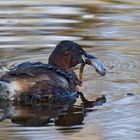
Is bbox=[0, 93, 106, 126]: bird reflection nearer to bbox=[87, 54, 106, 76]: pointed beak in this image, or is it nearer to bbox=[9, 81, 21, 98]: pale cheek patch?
bbox=[9, 81, 21, 98]: pale cheek patch

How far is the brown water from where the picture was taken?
7500 mm

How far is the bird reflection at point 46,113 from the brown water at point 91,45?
0.39 feet

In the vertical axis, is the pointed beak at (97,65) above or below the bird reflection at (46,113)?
above

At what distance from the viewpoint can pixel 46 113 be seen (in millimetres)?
8250

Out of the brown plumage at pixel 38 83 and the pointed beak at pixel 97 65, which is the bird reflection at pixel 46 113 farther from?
the pointed beak at pixel 97 65

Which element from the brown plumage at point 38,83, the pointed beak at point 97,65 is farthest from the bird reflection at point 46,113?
the pointed beak at point 97,65

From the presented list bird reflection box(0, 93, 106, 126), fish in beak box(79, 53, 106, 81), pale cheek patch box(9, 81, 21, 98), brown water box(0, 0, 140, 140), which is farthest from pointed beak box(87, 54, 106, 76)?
pale cheek patch box(9, 81, 21, 98)

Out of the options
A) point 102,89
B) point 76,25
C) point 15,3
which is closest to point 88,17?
point 76,25

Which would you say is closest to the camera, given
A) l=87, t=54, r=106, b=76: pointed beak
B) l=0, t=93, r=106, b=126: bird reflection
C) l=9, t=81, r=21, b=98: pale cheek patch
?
l=0, t=93, r=106, b=126: bird reflection

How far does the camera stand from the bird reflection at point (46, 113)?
7.89 meters

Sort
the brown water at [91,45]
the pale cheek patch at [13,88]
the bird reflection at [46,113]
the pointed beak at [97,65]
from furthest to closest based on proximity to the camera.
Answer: the pointed beak at [97,65], the pale cheek patch at [13,88], the bird reflection at [46,113], the brown water at [91,45]

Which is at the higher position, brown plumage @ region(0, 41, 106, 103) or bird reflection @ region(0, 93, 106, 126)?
brown plumage @ region(0, 41, 106, 103)

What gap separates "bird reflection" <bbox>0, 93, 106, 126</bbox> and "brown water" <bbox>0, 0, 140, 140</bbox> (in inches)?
4.7

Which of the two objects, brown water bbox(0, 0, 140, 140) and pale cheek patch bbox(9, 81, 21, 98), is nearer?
brown water bbox(0, 0, 140, 140)
